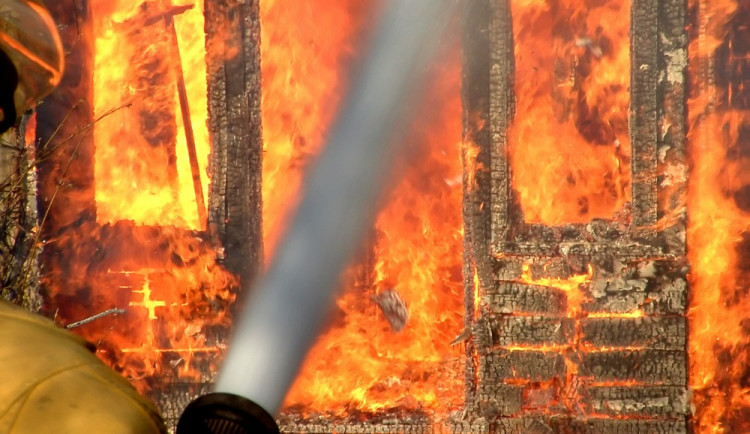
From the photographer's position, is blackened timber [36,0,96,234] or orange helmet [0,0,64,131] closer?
orange helmet [0,0,64,131]

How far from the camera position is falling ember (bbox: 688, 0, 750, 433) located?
503cm

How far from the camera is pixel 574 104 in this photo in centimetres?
511

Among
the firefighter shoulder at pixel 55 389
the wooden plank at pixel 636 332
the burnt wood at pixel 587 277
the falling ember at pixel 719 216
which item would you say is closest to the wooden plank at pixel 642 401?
the burnt wood at pixel 587 277

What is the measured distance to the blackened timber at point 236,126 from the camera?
529 centimetres

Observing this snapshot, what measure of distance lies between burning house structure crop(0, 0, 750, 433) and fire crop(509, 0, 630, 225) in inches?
0.7

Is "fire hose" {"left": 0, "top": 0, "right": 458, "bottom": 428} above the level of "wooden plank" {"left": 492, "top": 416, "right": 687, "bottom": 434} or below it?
above

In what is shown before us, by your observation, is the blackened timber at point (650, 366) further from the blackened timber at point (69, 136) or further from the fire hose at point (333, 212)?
the blackened timber at point (69, 136)

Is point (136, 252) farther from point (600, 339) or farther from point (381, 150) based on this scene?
point (600, 339)

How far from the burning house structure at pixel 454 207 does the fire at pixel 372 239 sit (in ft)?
0.06

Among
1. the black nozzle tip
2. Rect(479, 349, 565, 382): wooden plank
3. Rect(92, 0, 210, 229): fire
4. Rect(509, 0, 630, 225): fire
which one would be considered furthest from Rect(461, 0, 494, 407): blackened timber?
the black nozzle tip

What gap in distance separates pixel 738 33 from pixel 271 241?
13.2 ft

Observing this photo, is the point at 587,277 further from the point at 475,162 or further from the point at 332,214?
the point at 332,214

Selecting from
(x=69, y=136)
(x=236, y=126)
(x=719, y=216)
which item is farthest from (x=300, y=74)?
(x=719, y=216)

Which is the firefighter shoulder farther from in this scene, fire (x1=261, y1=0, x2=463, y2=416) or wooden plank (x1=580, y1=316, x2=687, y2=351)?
wooden plank (x1=580, y1=316, x2=687, y2=351)
